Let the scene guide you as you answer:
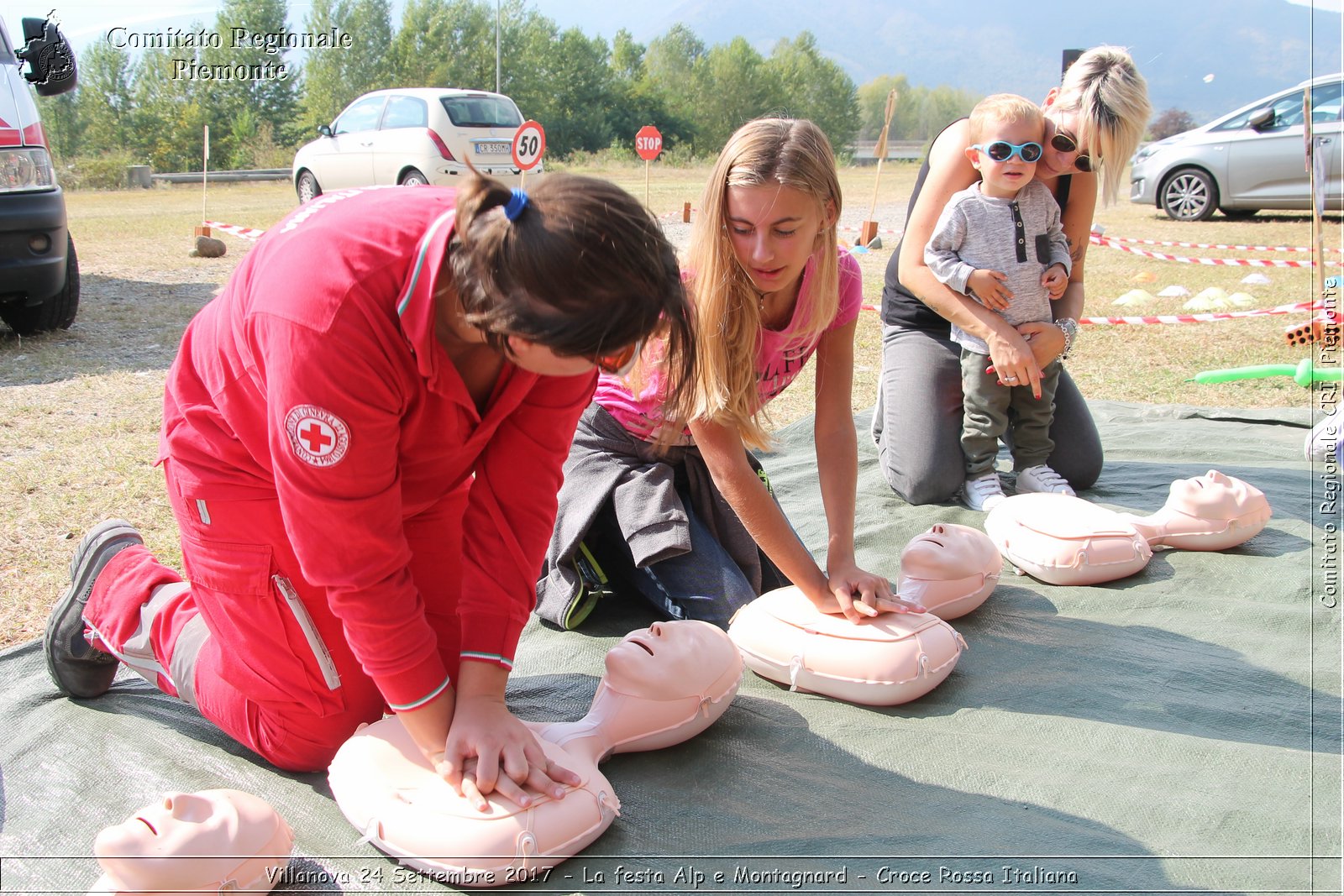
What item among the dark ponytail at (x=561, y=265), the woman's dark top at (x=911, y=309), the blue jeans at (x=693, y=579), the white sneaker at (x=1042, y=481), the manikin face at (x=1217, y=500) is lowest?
the blue jeans at (x=693, y=579)

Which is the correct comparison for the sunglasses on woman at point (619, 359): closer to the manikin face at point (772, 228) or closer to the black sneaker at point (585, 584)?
the manikin face at point (772, 228)

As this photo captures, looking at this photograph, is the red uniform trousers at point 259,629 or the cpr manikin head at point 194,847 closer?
the cpr manikin head at point 194,847

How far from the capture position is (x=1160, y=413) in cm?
372

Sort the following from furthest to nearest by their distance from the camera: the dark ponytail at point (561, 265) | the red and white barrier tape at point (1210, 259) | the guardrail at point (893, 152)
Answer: the guardrail at point (893, 152) < the red and white barrier tape at point (1210, 259) < the dark ponytail at point (561, 265)

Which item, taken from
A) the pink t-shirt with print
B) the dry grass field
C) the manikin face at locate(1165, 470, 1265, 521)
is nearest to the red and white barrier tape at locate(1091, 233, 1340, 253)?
the dry grass field

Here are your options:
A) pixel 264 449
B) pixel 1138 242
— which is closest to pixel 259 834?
pixel 264 449

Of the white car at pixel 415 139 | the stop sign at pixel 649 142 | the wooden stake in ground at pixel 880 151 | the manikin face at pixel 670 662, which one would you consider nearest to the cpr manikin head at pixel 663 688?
the manikin face at pixel 670 662

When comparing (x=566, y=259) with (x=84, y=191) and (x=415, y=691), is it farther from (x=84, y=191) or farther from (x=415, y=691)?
(x=84, y=191)

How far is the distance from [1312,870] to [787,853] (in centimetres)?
73

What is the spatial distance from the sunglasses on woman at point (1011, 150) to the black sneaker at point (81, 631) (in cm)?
225

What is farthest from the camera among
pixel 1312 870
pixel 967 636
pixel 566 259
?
pixel 967 636

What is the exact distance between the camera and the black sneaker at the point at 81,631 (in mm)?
1776

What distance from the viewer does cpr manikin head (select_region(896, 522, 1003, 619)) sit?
2141mm

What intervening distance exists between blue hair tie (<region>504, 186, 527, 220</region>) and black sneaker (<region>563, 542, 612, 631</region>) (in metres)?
1.14
